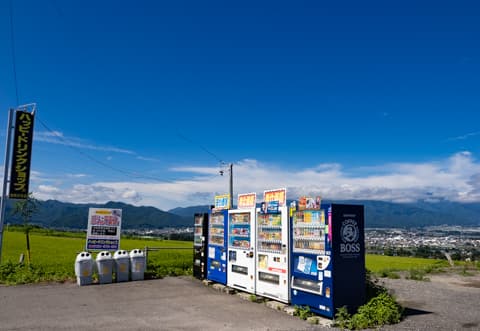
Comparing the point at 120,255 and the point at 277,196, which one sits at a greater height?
the point at 277,196

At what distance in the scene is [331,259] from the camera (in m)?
8.26

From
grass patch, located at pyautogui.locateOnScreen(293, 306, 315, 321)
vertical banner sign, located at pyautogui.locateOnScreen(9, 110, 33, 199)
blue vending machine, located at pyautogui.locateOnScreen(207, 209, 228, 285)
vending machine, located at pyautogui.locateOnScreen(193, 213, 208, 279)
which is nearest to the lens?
grass patch, located at pyautogui.locateOnScreen(293, 306, 315, 321)

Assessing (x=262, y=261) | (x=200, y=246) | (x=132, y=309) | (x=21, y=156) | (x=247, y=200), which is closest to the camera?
(x=132, y=309)

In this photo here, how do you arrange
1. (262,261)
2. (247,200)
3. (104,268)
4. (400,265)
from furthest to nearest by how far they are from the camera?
1. (400,265)
2. (104,268)
3. (247,200)
4. (262,261)

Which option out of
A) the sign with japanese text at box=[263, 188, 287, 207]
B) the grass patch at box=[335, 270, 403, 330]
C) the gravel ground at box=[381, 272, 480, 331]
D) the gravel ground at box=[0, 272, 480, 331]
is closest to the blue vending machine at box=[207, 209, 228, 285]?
the gravel ground at box=[0, 272, 480, 331]

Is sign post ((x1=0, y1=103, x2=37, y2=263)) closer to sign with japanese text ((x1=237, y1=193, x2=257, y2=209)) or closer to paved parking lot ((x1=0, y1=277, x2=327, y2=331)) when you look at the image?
paved parking lot ((x1=0, y1=277, x2=327, y2=331))

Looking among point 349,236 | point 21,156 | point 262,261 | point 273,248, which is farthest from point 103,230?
point 349,236

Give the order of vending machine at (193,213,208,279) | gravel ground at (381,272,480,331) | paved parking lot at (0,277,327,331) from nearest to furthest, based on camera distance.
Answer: paved parking lot at (0,277,327,331), gravel ground at (381,272,480,331), vending machine at (193,213,208,279)

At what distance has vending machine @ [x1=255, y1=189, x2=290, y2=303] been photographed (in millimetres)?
9641

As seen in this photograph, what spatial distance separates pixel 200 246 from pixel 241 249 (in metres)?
2.90

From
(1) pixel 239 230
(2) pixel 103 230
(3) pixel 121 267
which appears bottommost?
(3) pixel 121 267

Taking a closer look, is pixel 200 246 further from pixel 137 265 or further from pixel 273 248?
pixel 273 248

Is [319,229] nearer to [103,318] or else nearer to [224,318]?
[224,318]

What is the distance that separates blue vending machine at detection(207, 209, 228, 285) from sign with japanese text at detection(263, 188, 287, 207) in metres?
2.10
